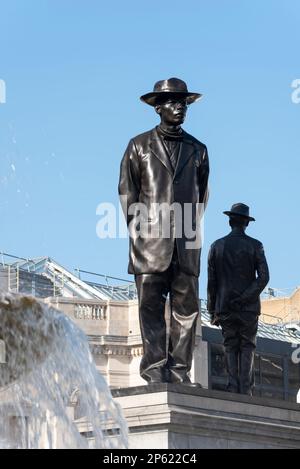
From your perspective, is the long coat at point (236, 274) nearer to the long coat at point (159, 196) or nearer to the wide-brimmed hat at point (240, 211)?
the wide-brimmed hat at point (240, 211)

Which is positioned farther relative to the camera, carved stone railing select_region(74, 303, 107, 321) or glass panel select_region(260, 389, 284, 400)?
glass panel select_region(260, 389, 284, 400)

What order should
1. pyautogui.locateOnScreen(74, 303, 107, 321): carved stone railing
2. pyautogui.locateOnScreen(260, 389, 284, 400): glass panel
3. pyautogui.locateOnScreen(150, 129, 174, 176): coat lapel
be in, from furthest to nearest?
pyautogui.locateOnScreen(260, 389, 284, 400): glass panel
pyautogui.locateOnScreen(74, 303, 107, 321): carved stone railing
pyautogui.locateOnScreen(150, 129, 174, 176): coat lapel

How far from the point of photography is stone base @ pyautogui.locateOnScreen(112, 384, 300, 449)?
12992mm

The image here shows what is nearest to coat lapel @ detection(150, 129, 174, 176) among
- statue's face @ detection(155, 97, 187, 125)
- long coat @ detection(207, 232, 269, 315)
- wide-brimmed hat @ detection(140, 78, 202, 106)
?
statue's face @ detection(155, 97, 187, 125)

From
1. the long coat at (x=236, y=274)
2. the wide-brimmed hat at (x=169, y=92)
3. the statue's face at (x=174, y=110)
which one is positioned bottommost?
the long coat at (x=236, y=274)

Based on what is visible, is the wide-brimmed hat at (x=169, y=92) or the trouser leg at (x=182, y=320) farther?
the wide-brimmed hat at (x=169, y=92)

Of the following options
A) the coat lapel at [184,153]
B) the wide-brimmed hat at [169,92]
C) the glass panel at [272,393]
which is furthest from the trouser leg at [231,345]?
the glass panel at [272,393]

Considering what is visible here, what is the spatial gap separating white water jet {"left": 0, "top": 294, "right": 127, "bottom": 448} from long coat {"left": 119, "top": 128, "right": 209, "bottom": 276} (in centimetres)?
137

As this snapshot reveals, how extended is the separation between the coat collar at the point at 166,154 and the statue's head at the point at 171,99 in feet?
0.64

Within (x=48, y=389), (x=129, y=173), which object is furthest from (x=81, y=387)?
(x=129, y=173)

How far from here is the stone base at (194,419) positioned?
13.0 metres

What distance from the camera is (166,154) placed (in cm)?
1438

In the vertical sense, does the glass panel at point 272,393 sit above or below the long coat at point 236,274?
above

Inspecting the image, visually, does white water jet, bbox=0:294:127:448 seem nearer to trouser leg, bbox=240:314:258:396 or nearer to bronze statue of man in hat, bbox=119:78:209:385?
bronze statue of man in hat, bbox=119:78:209:385
